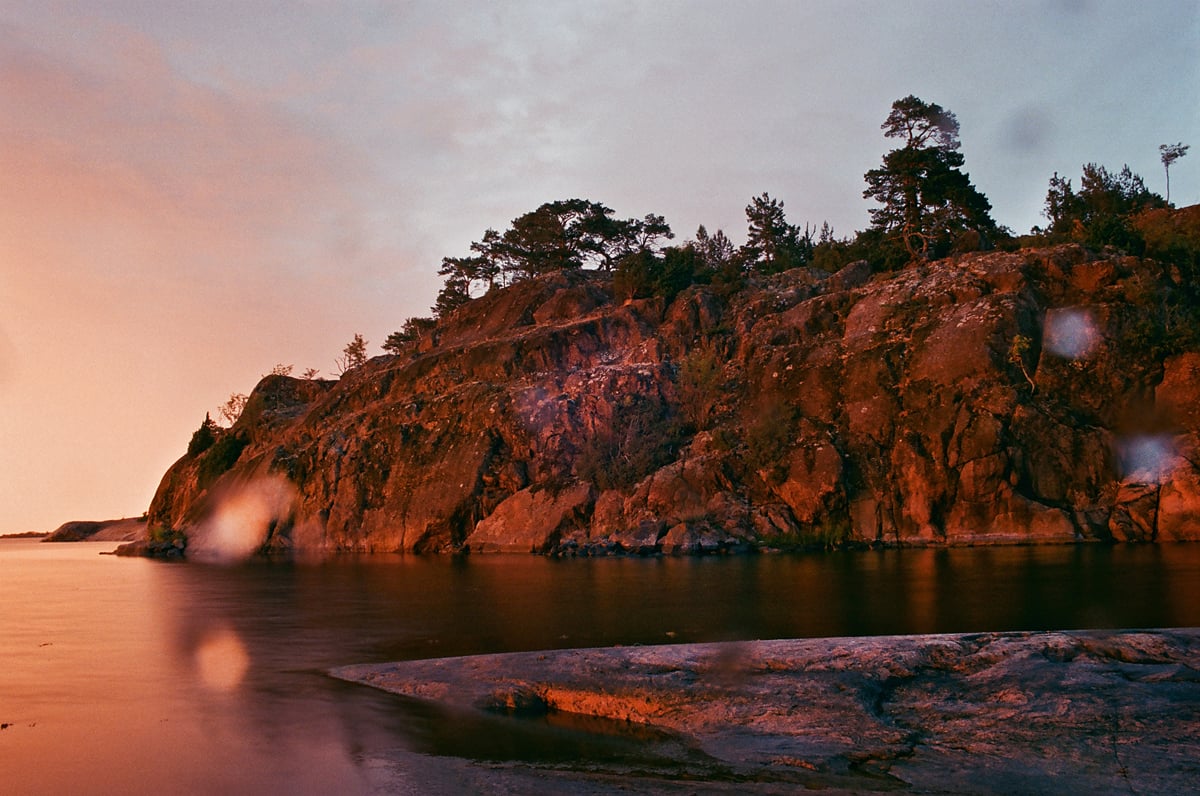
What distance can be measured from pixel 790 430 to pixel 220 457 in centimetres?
6466

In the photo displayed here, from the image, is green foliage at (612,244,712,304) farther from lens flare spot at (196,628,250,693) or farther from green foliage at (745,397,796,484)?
lens flare spot at (196,628,250,693)

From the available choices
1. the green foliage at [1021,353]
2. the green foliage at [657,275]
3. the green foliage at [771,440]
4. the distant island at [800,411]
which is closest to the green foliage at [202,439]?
the distant island at [800,411]

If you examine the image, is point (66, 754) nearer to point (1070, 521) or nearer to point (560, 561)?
point (560, 561)

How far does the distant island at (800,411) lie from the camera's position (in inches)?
2272

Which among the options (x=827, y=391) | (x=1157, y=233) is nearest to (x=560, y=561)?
(x=827, y=391)

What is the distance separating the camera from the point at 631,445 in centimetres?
7025

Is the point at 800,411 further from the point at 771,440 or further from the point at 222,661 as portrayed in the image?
the point at 222,661

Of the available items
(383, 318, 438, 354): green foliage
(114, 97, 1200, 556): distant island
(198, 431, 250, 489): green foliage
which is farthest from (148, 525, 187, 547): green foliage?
(383, 318, 438, 354): green foliage

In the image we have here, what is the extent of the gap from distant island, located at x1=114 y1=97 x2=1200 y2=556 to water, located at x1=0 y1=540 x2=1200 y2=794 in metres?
9.90

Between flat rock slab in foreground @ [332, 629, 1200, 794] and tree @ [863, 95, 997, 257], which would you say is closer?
flat rock slab in foreground @ [332, 629, 1200, 794]


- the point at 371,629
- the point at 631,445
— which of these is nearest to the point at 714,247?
the point at 631,445

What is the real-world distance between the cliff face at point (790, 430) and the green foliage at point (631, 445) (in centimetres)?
18

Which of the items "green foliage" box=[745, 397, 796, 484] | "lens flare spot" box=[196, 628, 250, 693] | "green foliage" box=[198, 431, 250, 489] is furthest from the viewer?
"green foliage" box=[198, 431, 250, 489]

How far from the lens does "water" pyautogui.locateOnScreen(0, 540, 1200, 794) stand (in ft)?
39.7
